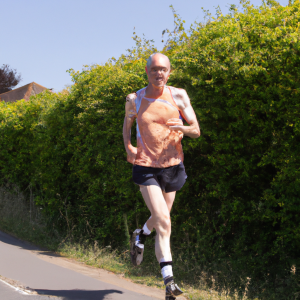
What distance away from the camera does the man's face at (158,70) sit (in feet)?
12.8

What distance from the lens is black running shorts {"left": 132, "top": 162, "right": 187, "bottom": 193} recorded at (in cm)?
407

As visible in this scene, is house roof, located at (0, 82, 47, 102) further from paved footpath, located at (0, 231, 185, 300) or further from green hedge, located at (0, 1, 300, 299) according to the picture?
paved footpath, located at (0, 231, 185, 300)

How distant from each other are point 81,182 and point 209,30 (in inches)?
159

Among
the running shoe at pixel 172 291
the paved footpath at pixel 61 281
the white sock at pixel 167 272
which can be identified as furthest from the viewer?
the paved footpath at pixel 61 281

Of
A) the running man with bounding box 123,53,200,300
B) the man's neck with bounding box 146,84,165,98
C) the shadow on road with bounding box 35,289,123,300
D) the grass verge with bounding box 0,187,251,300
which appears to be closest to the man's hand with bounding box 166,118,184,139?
the running man with bounding box 123,53,200,300

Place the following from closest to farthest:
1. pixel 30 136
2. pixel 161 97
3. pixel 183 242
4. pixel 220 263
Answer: pixel 161 97 < pixel 220 263 < pixel 183 242 < pixel 30 136

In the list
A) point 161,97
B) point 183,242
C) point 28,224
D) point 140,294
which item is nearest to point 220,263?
point 183,242

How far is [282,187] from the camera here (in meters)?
5.04

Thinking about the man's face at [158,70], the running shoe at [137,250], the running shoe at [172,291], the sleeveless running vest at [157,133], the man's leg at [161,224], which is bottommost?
the running shoe at [172,291]

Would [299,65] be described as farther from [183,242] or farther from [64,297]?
[64,297]

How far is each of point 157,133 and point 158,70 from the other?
634 millimetres

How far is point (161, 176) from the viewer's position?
13.5 ft

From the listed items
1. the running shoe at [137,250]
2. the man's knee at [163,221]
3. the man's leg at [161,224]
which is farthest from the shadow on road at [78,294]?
the man's knee at [163,221]

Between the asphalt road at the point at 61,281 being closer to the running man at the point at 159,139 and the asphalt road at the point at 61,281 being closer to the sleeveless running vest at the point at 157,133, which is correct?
the running man at the point at 159,139
